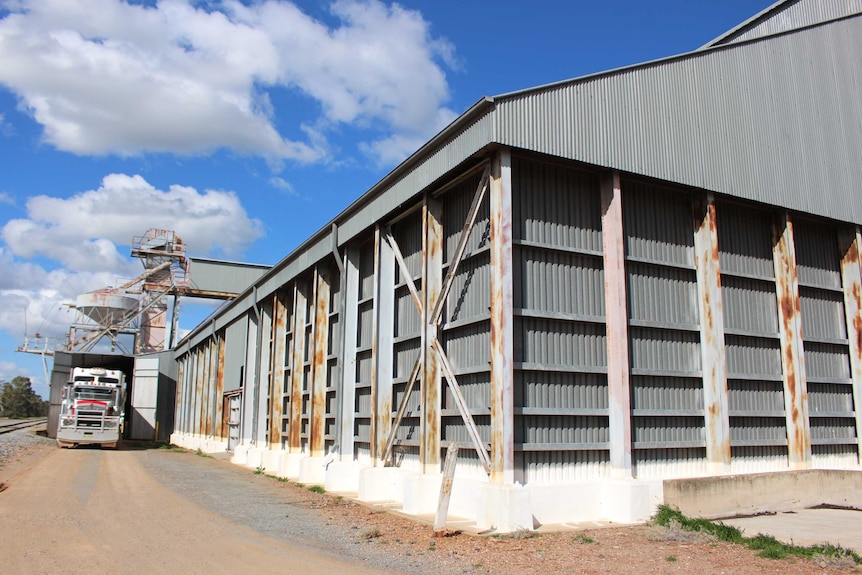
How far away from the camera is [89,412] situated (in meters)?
35.7

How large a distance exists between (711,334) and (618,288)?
8.82ft

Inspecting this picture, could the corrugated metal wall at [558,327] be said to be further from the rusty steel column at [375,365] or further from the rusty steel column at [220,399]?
the rusty steel column at [220,399]

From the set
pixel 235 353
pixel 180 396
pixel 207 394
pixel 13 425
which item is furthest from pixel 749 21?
pixel 13 425

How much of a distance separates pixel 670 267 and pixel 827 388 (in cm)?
567

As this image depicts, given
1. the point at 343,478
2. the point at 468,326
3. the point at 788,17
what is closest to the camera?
the point at 468,326

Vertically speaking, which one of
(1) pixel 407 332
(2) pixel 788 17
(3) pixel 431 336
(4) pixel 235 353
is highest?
(2) pixel 788 17

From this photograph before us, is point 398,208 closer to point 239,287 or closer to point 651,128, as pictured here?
point 651,128

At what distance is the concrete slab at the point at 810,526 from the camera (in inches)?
419

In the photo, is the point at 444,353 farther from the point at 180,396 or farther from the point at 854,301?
the point at 180,396

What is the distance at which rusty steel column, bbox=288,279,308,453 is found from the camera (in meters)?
23.2

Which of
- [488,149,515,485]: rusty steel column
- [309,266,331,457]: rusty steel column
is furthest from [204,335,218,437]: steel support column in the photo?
[488,149,515,485]: rusty steel column

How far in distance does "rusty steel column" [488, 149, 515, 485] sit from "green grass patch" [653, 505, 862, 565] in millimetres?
2735

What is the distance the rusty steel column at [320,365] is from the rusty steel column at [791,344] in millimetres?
12265

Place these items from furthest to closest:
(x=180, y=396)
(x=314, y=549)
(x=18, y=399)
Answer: (x=18, y=399), (x=180, y=396), (x=314, y=549)
